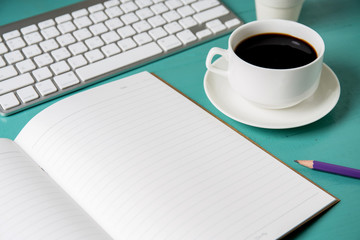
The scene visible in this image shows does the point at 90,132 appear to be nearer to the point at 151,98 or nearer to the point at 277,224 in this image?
the point at 151,98

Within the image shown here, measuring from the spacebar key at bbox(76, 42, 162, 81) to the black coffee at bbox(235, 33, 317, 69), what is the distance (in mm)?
162

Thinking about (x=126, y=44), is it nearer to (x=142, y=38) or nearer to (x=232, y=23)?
(x=142, y=38)

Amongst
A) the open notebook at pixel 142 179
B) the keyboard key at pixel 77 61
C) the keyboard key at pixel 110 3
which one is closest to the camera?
the open notebook at pixel 142 179

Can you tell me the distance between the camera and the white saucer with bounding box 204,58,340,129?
0.53 m

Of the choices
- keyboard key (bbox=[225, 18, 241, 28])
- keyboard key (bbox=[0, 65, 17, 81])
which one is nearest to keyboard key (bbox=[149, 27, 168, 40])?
keyboard key (bbox=[225, 18, 241, 28])

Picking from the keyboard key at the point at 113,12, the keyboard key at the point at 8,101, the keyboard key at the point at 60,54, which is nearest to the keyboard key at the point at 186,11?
the keyboard key at the point at 113,12

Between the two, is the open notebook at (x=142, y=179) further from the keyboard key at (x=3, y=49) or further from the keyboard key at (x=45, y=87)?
the keyboard key at (x=3, y=49)

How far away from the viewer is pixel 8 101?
59cm

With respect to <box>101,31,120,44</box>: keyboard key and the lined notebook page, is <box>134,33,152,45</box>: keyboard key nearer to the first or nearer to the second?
<box>101,31,120,44</box>: keyboard key

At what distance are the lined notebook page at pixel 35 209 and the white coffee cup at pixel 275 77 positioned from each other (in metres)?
0.24

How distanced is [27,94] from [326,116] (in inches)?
16.2

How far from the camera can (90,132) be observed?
520 millimetres

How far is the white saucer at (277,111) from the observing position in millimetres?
530

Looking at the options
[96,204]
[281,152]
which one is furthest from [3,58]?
[281,152]
